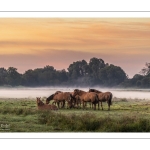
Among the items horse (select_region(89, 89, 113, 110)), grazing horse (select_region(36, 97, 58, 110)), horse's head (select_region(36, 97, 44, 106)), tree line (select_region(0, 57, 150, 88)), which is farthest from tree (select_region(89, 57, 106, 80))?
horse's head (select_region(36, 97, 44, 106))

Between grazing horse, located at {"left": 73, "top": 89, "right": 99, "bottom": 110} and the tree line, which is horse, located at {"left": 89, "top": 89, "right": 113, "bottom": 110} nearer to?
grazing horse, located at {"left": 73, "top": 89, "right": 99, "bottom": 110}

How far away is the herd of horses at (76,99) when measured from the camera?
2010 inches

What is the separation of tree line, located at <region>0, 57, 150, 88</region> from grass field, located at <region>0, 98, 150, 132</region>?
495mm

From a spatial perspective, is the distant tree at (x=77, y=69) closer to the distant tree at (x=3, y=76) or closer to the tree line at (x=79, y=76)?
the tree line at (x=79, y=76)

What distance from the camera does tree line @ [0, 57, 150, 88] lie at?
50.8m

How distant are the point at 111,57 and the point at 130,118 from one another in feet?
5.76

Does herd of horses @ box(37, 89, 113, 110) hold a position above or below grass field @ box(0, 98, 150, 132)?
above

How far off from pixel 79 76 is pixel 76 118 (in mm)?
1223

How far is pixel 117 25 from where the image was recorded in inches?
1994

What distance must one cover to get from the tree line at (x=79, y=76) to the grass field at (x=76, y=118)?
495mm

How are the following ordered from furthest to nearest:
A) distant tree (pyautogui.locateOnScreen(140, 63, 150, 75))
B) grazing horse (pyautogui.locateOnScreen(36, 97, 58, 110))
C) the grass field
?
grazing horse (pyautogui.locateOnScreen(36, 97, 58, 110)) → distant tree (pyautogui.locateOnScreen(140, 63, 150, 75)) → the grass field

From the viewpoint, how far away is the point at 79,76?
51.0 metres
